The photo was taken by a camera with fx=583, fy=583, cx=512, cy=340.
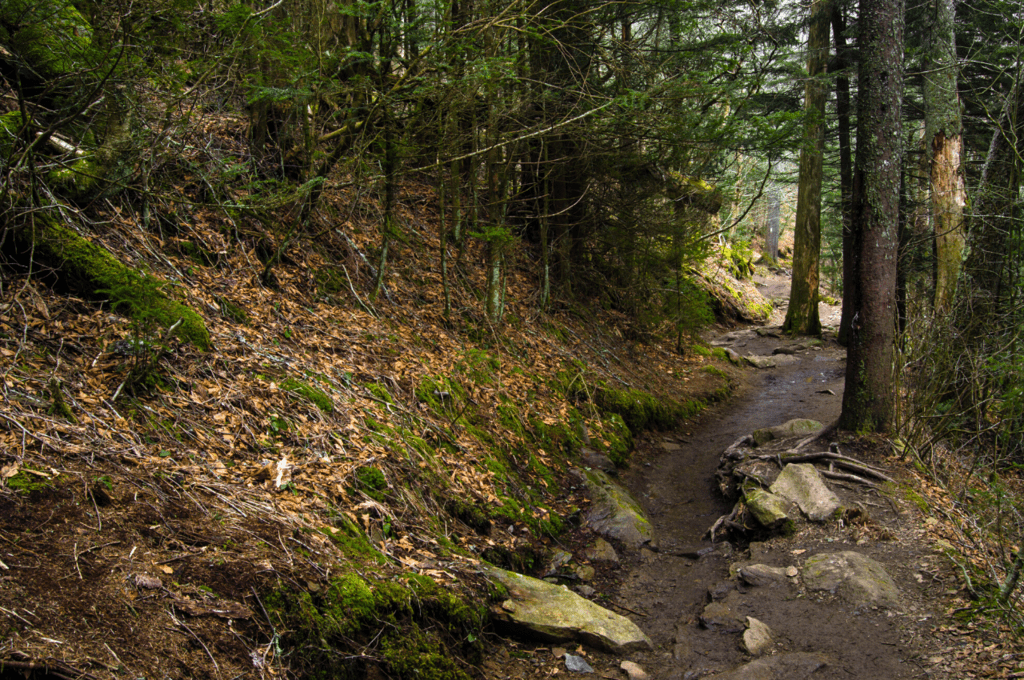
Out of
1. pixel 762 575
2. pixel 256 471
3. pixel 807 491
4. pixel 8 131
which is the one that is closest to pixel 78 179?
pixel 8 131

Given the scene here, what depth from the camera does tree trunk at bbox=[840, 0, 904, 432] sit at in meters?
6.93

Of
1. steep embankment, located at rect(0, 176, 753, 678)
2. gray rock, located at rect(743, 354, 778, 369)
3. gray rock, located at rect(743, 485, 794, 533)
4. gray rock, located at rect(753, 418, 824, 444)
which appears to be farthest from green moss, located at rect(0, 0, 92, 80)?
gray rock, located at rect(743, 354, 778, 369)

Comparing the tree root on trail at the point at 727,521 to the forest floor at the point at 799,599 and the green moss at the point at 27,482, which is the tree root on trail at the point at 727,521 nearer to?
the forest floor at the point at 799,599

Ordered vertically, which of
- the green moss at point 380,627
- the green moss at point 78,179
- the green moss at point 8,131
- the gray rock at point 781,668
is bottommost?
the gray rock at point 781,668

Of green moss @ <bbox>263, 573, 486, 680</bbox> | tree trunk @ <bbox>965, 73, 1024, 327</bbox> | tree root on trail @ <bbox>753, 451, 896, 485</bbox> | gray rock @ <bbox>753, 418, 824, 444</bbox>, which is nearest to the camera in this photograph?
green moss @ <bbox>263, 573, 486, 680</bbox>

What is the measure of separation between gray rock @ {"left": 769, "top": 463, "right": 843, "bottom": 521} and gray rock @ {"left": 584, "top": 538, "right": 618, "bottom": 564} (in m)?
1.86

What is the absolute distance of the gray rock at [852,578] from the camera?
15.1 ft

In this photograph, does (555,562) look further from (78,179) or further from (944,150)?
(944,150)

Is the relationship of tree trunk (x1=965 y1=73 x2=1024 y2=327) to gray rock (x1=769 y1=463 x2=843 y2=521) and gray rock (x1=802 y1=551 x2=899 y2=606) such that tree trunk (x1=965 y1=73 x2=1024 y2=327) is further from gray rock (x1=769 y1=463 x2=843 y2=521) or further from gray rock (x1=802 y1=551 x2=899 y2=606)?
gray rock (x1=802 y1=551 x2=899 y2=606)

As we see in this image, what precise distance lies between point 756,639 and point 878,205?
5296 millimetres

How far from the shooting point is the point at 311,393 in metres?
5.18

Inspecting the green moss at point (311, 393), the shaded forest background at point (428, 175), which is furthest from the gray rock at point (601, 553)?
the green moss at point (311, 393)

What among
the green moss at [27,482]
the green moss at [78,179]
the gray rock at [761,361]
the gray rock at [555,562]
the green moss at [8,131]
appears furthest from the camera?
the gray rock at [761,361]

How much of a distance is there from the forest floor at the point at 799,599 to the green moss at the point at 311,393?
2.54m
